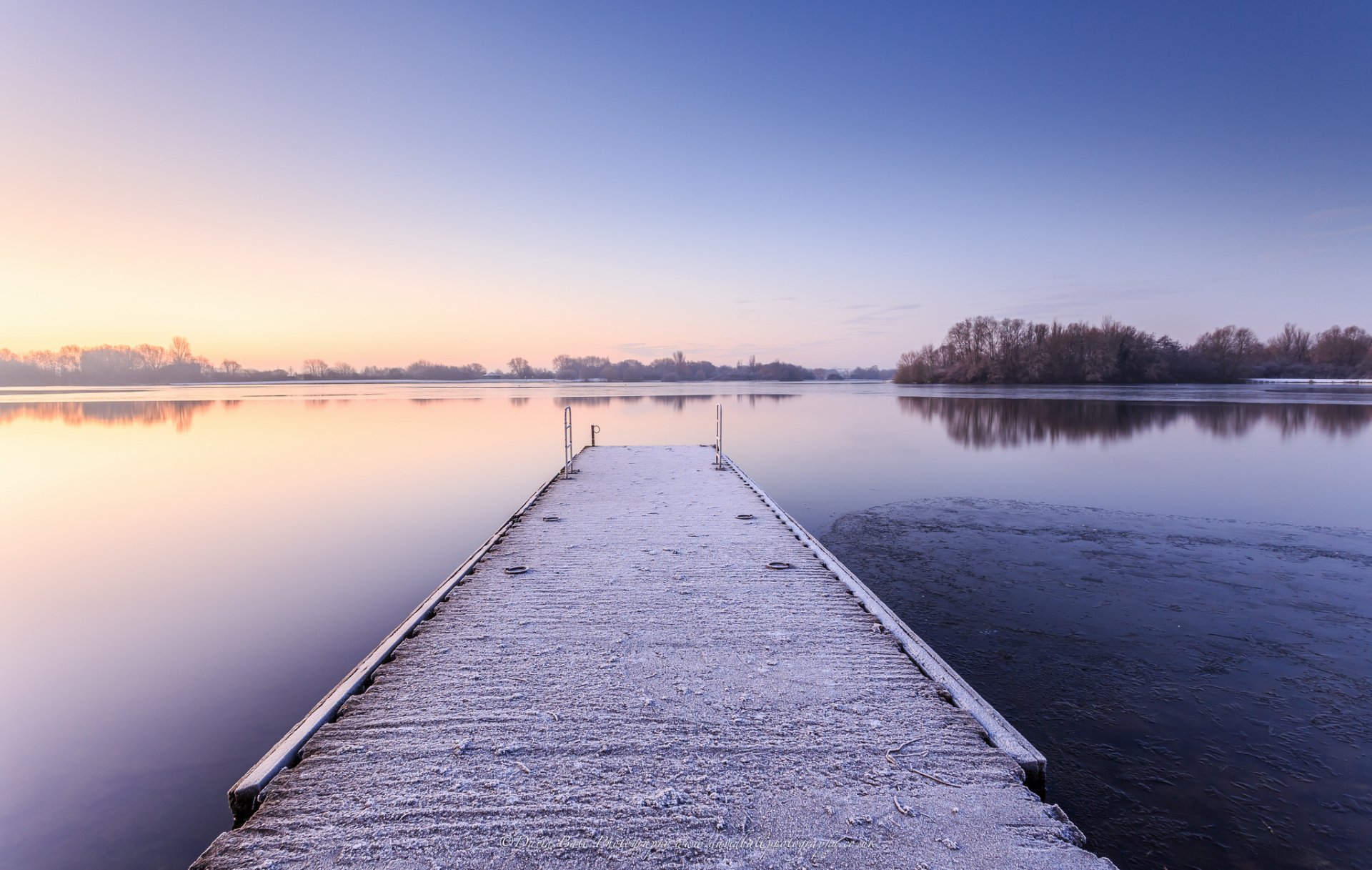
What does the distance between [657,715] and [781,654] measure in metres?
0.93

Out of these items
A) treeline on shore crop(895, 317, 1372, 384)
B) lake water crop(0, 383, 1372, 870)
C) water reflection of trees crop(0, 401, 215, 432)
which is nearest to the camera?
lake water crop(0, 383, 1372, 870)

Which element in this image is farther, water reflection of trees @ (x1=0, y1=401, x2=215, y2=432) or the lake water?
water reflection of trees @ (x1=0, y1=401, x2=215, y2=432)

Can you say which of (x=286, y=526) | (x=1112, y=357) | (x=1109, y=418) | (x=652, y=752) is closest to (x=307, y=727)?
(x=652, y=752)

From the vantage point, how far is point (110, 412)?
101 feet

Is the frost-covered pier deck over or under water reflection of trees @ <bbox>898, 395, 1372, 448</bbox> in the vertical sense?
under

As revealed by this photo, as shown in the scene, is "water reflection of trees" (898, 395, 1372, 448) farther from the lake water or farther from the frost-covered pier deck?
the frost-covered pier deck

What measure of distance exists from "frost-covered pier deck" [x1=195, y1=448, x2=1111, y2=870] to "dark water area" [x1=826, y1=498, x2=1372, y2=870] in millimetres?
1040

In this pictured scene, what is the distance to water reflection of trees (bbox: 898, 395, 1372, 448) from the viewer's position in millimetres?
17703

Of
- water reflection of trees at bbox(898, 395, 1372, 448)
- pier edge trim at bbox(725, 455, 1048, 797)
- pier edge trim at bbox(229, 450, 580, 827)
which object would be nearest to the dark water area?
pier edge trim at bbox(725, 455, 1048, 797)

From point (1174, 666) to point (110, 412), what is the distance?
43676 mm

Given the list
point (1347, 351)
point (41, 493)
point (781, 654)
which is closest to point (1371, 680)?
point (781, 654)

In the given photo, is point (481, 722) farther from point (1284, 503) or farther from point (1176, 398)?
point (1176, 398)

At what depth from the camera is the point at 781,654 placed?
10.8 feet

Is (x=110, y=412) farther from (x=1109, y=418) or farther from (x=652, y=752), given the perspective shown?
(x=1109, y=418)
